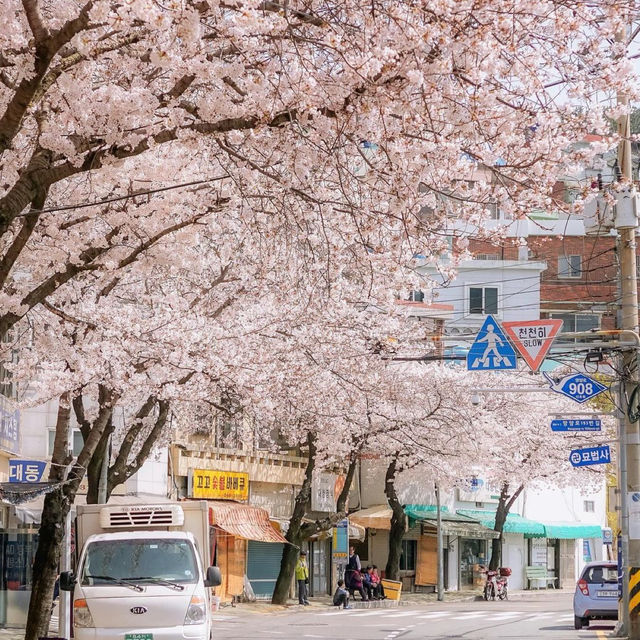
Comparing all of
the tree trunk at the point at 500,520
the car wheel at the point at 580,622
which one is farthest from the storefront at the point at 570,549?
the car wheel at the point at 580,622

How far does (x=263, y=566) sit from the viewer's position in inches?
1690

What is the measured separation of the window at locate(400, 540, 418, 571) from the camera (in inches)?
2076

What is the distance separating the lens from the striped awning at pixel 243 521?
1465 inches

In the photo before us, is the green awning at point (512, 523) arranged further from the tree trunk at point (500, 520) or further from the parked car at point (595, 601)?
the parked car at point (595, 601)

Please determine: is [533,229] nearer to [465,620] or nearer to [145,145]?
[465,620]

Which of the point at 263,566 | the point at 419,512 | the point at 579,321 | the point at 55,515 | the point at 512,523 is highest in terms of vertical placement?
the point at 579,321

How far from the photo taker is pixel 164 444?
35188 mm

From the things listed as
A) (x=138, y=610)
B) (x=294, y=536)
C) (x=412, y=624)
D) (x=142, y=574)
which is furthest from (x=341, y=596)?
(x=138, y=610)

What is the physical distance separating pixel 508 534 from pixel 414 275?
42658mm

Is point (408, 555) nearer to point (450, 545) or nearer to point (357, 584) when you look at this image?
point (450, 545)

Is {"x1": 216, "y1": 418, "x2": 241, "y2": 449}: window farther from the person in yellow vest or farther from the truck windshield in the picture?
the truck windshield

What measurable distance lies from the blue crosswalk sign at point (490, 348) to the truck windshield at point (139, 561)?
7.70 m

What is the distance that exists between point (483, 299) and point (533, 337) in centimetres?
3914

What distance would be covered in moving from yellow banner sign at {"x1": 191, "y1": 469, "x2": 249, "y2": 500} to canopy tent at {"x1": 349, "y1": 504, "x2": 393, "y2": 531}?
25.5 feet
